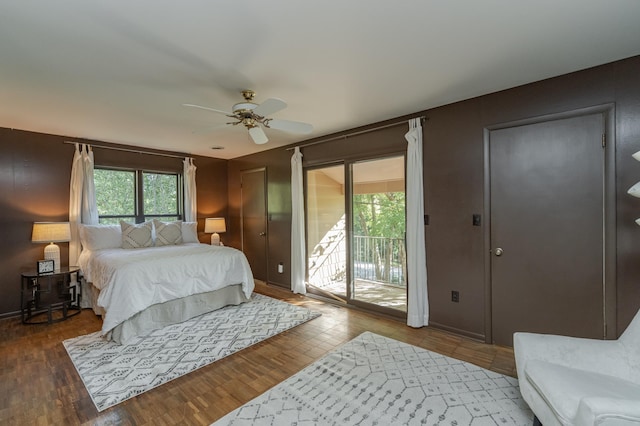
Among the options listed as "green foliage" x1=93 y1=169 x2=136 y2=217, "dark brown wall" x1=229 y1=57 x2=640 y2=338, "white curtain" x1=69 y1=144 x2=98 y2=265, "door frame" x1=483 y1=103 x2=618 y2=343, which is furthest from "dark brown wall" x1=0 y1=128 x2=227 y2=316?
"door frame" x1=483 y1=103 x2=618 y2=343

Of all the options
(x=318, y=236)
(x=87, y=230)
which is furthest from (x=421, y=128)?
(x=87, y=230)

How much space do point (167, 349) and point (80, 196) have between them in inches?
116

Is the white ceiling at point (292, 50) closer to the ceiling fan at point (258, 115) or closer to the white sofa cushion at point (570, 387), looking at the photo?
the ceiling fan at point (258, 115)

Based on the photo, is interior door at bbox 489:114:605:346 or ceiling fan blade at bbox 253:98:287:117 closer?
ceiling fan blade at bbox 253:98:287:117

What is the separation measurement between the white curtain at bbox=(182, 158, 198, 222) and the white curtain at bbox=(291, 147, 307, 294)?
2080 mm

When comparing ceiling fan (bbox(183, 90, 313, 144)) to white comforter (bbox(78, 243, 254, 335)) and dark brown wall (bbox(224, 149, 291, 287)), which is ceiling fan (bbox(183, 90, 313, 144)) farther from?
dark brown wall (bbox(224, 149, 291, 287))

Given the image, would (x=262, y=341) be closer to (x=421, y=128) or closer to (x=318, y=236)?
(x=318, y=236)

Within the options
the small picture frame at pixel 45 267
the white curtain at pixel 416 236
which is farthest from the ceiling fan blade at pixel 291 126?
the small picture frame at pixel 45 267

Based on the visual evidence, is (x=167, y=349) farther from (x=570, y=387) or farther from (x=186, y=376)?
(x=570, y=387)

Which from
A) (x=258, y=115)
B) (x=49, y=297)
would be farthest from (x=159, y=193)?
(x=258, y=115)

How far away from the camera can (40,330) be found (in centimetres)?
335

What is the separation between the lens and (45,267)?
3.64 m

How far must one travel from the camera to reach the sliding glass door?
3.82 metres

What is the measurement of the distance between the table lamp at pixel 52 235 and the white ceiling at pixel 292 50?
1.38 metres
